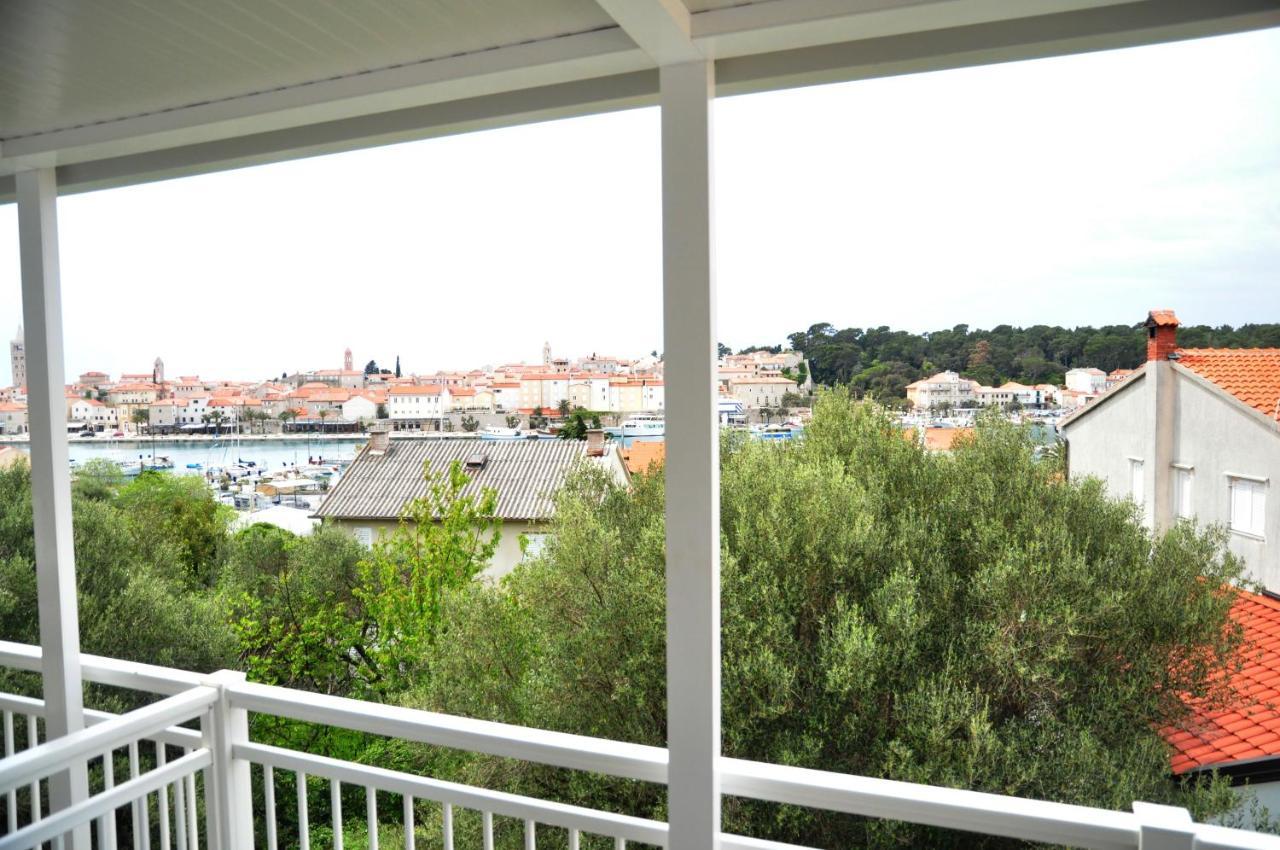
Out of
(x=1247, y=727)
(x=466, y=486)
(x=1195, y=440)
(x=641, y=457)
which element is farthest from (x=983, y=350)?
(x=466, y=486)

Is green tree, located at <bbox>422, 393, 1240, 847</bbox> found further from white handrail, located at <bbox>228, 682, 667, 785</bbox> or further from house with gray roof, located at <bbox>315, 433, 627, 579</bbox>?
white handrail, located at <bbox>228, 682, 667, 785</bbox>

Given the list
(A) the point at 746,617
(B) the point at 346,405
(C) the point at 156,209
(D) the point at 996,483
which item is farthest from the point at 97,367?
(D) the point at 996,483

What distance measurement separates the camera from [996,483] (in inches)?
263

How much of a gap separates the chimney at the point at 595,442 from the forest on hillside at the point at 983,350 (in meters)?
2.14

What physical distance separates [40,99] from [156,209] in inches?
478

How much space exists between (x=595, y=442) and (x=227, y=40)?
6401 millimetres

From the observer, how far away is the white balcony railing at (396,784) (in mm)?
1336

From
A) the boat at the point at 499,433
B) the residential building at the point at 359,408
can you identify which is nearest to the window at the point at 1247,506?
the boat at the point at 499,433

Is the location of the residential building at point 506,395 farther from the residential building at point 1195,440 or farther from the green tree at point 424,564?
the residential building at point 1195,440

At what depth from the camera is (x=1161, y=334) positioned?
19.1ft

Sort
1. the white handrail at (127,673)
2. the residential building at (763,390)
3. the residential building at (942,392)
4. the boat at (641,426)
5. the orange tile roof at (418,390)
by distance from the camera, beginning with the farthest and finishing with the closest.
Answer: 1. the orange tile roof at (418,390)
2. the residential building at (763,390)
3. the boat at (641,426)
4. the residential building at (942,392)
5. the white handrail at (127,673)

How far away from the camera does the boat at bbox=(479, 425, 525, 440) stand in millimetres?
8867

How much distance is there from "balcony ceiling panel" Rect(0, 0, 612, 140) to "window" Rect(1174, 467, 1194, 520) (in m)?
5.48

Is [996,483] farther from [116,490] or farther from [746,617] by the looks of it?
[116,490]
